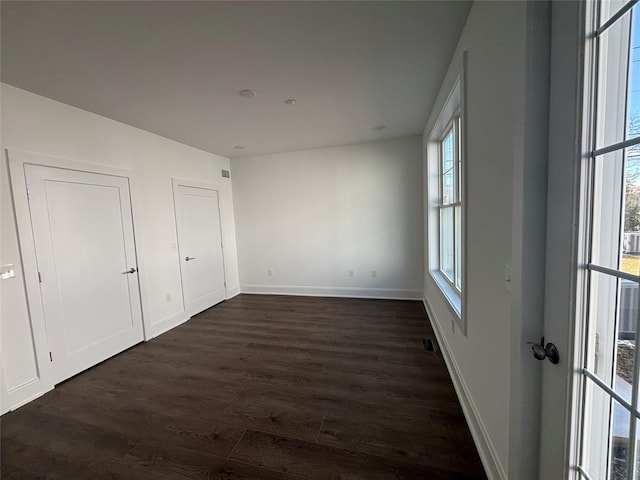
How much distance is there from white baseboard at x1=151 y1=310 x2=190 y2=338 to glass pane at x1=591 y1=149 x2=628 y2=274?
4.16 m

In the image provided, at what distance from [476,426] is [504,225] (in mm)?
1284

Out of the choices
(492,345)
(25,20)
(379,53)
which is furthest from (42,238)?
(492,345)

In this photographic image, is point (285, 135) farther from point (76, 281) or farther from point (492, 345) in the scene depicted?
point (492, 345)

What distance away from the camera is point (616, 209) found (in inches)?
27.7

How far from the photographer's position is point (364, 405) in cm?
195

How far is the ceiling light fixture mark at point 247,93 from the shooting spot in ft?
7.83

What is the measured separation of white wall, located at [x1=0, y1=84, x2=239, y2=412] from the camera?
2.12 metres

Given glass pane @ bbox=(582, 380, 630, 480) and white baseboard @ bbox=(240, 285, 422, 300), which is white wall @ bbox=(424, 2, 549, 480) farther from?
white baseboard @ bbox=(240, 285, 422, 300)

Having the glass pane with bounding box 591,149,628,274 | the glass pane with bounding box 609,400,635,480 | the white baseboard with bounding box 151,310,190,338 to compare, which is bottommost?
the white baseboard with bounding box 151,310,190,338

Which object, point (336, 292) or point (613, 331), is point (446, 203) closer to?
point (613, 331)

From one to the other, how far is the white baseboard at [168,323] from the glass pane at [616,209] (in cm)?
416

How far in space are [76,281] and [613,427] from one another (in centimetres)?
381

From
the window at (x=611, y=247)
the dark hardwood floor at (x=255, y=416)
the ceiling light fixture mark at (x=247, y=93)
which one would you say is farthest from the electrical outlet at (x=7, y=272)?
the window at (x=611, y=247)

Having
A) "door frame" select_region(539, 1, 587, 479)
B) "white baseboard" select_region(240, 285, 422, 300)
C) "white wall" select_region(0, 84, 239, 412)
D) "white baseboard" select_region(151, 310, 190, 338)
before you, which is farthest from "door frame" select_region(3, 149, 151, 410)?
"door frame" select_region(539, 1, 587, 479)
